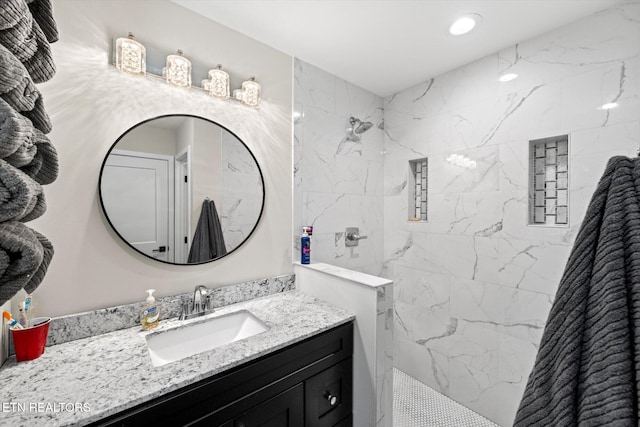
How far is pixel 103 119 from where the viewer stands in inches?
47.9

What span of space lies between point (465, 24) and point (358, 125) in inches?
37.4

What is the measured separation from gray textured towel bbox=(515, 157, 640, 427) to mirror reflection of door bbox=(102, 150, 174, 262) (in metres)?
1.49

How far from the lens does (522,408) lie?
22.4 inches

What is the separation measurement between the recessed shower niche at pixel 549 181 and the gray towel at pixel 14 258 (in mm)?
2150

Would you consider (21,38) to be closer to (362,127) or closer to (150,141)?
(150,141)

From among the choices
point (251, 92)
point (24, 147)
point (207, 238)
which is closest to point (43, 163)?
point (24, 147)

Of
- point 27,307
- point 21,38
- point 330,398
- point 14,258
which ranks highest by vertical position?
point 21,38

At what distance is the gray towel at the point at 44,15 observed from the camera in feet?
1.96

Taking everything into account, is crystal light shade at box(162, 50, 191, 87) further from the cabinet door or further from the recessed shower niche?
the recessed shower niche

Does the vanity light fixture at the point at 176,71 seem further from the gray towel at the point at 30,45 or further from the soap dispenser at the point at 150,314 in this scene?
the soap dispenser at the point at 150,314

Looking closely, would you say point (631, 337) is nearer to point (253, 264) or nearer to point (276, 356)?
point (276, 356)

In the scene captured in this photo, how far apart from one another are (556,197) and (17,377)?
2631 mm

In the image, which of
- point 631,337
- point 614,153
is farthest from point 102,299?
point 614,153

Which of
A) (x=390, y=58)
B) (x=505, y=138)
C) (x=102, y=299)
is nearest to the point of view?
(x=102, y=299)
